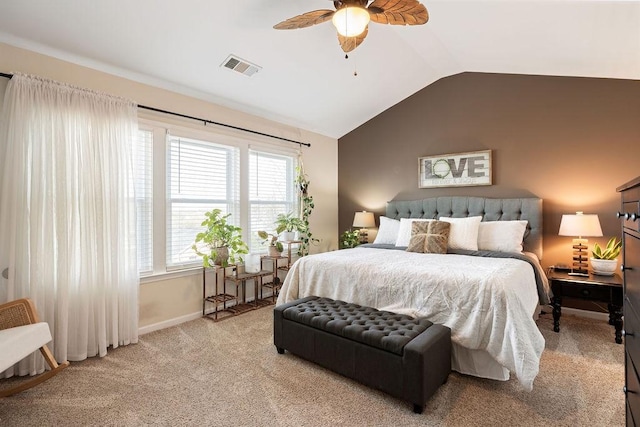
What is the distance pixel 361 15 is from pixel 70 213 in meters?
2.74

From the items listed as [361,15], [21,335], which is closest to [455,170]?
[361,15]

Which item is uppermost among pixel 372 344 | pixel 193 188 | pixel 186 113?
pixel 186 113

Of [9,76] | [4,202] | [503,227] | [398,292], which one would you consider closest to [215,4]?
[9,76]

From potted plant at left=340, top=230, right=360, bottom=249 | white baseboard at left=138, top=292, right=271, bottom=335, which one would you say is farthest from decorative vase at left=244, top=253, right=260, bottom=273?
potted plant at left=340, top=230, right=360, bottom=249

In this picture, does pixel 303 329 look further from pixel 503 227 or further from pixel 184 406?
pixel 503 227

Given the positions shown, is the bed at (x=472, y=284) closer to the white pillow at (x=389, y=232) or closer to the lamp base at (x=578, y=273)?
the white pillow at (x=389, y=232)

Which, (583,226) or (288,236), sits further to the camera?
(288,236)

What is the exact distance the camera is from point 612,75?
340 centimetres

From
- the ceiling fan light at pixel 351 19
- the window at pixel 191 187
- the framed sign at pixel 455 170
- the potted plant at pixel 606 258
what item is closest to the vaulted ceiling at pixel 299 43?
the window at pixel 191 187

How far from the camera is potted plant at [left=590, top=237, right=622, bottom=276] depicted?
3.20 meters

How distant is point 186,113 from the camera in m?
3.64

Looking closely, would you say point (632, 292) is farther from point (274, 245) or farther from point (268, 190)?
point (268, 190)

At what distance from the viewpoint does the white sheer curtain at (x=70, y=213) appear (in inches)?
95.3

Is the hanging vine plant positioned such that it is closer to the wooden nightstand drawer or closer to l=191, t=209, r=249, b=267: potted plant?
l=191, t=209, r=249, b=267: potted plant
